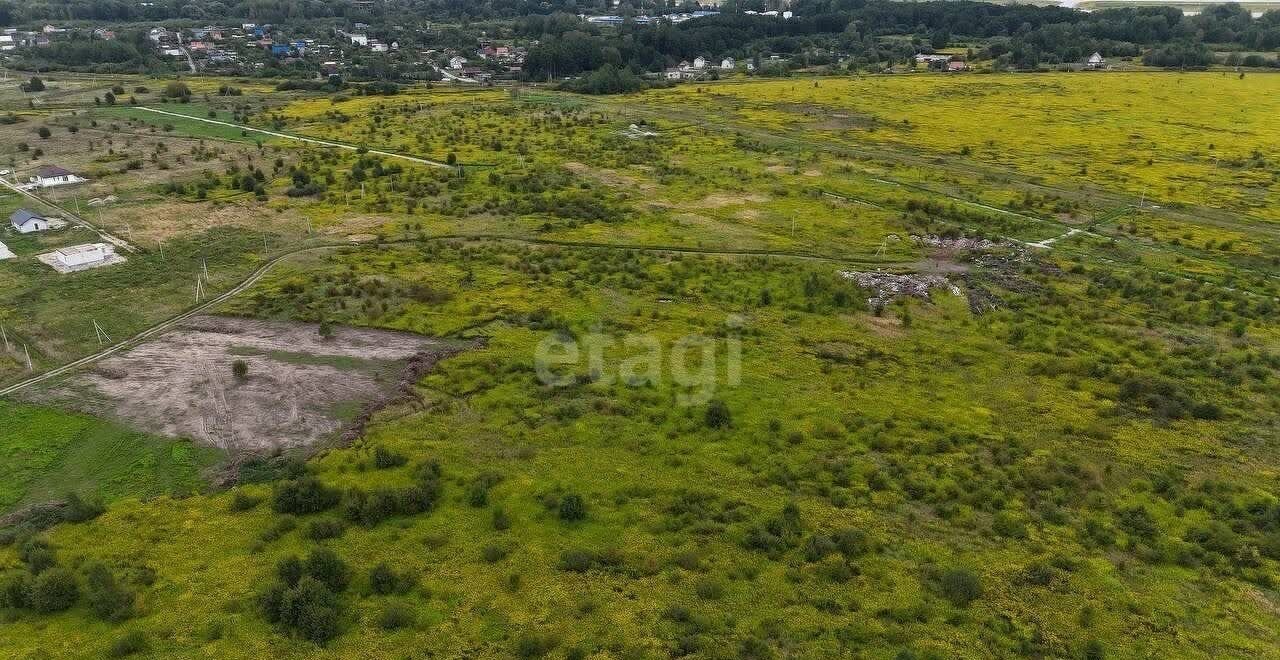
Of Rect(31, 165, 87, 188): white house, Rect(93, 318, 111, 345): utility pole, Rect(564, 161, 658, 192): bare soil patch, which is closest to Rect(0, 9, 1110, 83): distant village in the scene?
Rect(564, 161, 658, 192): bare soil patch

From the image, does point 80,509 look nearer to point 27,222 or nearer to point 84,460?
point 84,460

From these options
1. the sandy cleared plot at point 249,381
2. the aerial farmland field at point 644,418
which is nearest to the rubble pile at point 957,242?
the aerial farmland field at point 644,418

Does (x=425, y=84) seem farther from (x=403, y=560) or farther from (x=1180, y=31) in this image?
(x=1180, y=31)

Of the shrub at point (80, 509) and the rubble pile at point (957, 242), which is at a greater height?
the rubble pile at point (957, 242)

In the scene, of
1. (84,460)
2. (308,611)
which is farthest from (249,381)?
(308,611)

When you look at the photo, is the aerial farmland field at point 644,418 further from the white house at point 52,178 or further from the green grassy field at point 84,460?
the white house at point 52,178

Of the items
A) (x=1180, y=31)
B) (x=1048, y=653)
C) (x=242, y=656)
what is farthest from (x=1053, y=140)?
(x=1180, y=31)

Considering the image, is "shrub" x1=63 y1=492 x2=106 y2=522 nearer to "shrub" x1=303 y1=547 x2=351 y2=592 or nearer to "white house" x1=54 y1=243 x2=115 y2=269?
"shrub" x1=303 y1=547 x2=351 y2=592
